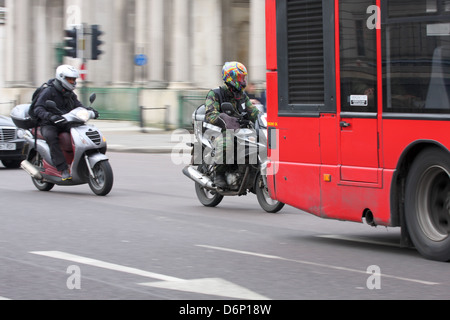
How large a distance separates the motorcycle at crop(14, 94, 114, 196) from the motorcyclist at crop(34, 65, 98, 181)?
10 cm

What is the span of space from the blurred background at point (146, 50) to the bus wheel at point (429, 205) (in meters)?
24.2

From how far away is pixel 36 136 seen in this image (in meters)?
14.9

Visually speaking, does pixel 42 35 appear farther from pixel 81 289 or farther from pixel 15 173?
pixel 81 289

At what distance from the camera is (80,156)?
14055 millimetres

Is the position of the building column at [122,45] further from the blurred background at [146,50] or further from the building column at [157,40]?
the building column at [157,40]

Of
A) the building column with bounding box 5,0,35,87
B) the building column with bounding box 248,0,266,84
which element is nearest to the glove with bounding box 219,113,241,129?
the building column with bounding box 248,0,266,84

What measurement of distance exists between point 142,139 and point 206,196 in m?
16.1

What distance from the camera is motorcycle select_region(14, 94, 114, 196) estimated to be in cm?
1396

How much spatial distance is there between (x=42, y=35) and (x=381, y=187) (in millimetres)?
48717

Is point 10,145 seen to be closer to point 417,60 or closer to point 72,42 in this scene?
point 72,42

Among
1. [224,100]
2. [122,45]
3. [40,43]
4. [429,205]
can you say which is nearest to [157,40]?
[122,45]

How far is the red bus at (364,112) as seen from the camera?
8047 mm

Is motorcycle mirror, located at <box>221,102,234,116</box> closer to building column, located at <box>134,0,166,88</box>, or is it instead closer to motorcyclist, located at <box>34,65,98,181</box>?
motorcyclist, located at <box>34,65,98,181</box>
